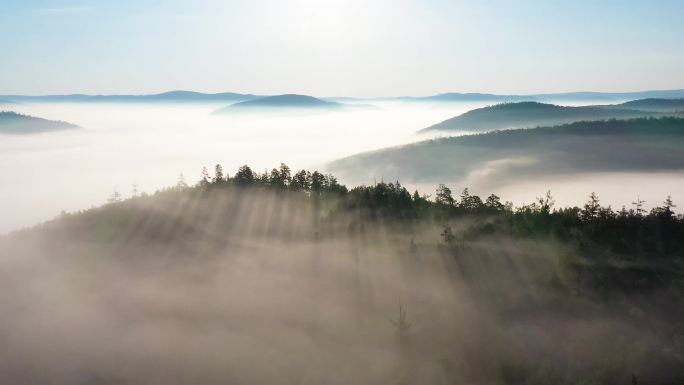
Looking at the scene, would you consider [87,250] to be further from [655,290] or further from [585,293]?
[655,290]

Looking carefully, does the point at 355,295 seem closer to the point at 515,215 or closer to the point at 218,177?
the point at 515,215

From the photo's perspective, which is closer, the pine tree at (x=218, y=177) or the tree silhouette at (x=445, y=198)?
the tree silhouette at (x=445, y=198)

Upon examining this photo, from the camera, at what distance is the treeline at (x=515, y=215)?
98.2 metres

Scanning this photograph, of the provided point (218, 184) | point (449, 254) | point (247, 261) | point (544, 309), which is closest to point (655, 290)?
point (544, 309)

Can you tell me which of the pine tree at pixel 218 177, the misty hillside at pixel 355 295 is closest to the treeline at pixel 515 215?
the misty hillside at pixel 355 295

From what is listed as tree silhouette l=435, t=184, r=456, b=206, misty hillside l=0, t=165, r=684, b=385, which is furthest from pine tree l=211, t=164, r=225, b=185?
tree silhouette l=435, t=184, r=456, b=206

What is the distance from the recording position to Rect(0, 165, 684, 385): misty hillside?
79.8 m

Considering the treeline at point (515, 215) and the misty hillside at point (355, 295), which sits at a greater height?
the treeline at point (515, 215)

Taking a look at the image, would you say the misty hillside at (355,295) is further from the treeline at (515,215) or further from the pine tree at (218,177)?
the pine tree at (218,177)

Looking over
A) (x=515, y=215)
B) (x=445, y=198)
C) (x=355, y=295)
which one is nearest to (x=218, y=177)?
(x=445, y=198)

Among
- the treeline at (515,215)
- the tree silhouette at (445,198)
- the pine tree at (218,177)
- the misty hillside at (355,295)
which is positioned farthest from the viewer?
the pine tree at (218,177)

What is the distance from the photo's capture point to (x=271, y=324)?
109 metres

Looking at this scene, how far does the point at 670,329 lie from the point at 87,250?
547 ft

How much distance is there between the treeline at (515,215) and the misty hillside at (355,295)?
444 mm
